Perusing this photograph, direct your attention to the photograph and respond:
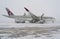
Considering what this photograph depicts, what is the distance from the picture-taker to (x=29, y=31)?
134 cm

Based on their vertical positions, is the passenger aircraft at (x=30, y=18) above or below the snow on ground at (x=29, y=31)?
above

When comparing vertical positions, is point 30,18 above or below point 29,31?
above

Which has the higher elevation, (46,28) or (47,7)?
(47,7)

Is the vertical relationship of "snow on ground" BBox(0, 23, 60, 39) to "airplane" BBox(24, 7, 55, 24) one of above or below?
below

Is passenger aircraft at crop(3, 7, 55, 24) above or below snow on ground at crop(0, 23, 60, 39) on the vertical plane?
above

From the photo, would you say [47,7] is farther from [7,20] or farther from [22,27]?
[7,20]

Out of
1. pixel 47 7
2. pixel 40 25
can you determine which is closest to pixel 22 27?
pixel 40 25

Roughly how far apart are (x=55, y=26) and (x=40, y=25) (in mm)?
194

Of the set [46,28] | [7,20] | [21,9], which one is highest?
[21,9]

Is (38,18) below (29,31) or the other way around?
the other way around

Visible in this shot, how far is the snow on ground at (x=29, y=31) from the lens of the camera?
1313 millimetres

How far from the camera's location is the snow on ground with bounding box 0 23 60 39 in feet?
4.31

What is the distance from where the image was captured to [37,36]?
1.34 m

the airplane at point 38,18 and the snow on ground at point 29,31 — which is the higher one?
the airplane at point 38,18
